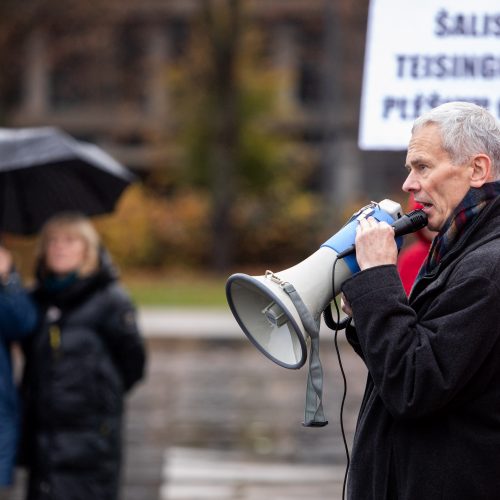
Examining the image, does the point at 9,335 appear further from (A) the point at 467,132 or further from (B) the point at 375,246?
(A) the point at 467,132

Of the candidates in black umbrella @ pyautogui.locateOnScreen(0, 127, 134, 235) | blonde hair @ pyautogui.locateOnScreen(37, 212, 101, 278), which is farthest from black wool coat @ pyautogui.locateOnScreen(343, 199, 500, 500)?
black umbrella @ pyautogui.locateOnScreen(0, 127, 134, 235)

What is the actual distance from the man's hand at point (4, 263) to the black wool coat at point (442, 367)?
3.04 metres

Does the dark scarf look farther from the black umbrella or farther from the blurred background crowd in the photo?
the blurred background crowd

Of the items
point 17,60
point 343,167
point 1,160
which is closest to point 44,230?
point 1,160

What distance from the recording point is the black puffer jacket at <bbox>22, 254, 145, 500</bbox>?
5.71 m

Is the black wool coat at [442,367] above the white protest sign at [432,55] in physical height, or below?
below

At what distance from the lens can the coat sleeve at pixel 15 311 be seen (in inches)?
224

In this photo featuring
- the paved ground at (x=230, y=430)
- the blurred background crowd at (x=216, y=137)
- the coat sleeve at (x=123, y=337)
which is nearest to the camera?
the coat sleeve at (x=123, y=337)

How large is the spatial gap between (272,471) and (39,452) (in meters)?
2.85

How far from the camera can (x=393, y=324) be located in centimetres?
289

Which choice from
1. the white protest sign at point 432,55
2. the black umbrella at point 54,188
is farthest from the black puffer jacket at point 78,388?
the white protest sign at point 432,55

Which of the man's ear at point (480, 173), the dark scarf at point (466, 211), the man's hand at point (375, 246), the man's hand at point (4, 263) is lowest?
the man's hand at point (4, 263)

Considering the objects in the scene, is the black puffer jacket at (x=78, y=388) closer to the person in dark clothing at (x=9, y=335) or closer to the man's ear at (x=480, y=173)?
the person in dark clothing at (x=9, y=335)

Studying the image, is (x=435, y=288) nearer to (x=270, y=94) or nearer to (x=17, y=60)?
(x=270, y=94)
